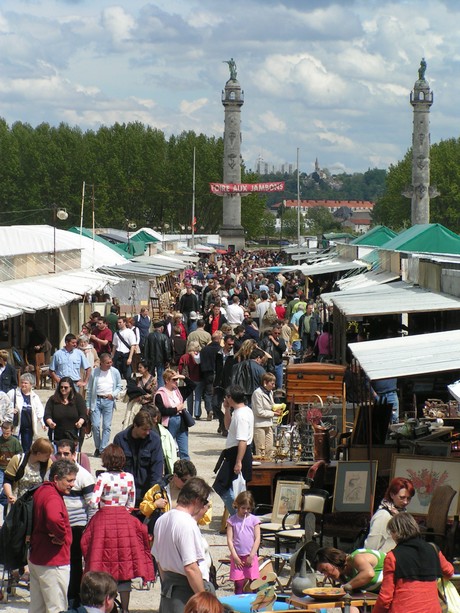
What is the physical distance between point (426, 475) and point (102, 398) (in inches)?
228

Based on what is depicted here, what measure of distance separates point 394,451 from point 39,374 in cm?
1215

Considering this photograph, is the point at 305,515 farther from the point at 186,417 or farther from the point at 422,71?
the point at 422,71

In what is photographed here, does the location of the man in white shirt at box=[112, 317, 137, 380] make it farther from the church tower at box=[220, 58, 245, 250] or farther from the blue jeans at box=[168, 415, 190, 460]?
the church tower at box=[220, 58, 245, 250]

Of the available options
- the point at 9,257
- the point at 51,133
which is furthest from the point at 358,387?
the point at 51,133

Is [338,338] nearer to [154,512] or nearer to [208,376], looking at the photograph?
[208,376]

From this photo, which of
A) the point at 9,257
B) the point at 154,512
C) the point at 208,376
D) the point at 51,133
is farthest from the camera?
the point at 51,133

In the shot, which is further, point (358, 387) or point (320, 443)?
point (358, 387)

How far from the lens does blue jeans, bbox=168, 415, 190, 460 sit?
12.4 m

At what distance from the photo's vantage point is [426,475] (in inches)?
390

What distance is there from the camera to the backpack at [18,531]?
27.0 feet

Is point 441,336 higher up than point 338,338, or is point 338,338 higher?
point 441,336

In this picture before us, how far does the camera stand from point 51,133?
126 metres

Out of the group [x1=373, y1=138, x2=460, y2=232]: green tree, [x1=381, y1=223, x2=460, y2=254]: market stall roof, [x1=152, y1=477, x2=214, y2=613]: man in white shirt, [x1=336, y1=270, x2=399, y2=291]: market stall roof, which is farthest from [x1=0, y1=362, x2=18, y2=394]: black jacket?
[x1=373, y1=138, x2=460, y2=232]: green tree

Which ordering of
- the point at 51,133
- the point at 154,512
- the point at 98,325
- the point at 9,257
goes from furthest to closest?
the point at 51,133 → the point at 9,257 → the point at 98,325 → the point at 154,512
